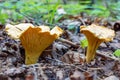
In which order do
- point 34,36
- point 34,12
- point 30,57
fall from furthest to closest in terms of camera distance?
point 34,12 < point 30,57 < point 34,36

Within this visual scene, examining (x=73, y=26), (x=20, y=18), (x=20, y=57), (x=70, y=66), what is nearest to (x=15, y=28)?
(x=20, y=57)

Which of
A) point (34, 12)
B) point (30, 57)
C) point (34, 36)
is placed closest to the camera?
point (34, 36)

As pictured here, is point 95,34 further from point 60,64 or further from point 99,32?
point 60,64

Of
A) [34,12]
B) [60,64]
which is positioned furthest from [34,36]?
[34,12]

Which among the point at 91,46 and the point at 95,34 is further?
the point at 91,46

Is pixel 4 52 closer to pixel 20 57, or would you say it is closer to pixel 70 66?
pixel 20 57

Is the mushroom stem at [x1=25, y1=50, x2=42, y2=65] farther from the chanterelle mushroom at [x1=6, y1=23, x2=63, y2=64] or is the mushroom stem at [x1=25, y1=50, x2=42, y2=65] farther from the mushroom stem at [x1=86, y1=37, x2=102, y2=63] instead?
the mushroom stem at [x1=86, y1=37, x2=102, y2=63]

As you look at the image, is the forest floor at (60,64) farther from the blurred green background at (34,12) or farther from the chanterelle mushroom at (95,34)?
the blurred green background at (34,12)

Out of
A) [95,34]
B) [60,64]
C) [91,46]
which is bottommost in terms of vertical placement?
[60,64]

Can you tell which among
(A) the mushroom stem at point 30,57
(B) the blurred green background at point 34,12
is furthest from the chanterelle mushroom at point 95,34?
(B) the blurred green background at point 34,12
